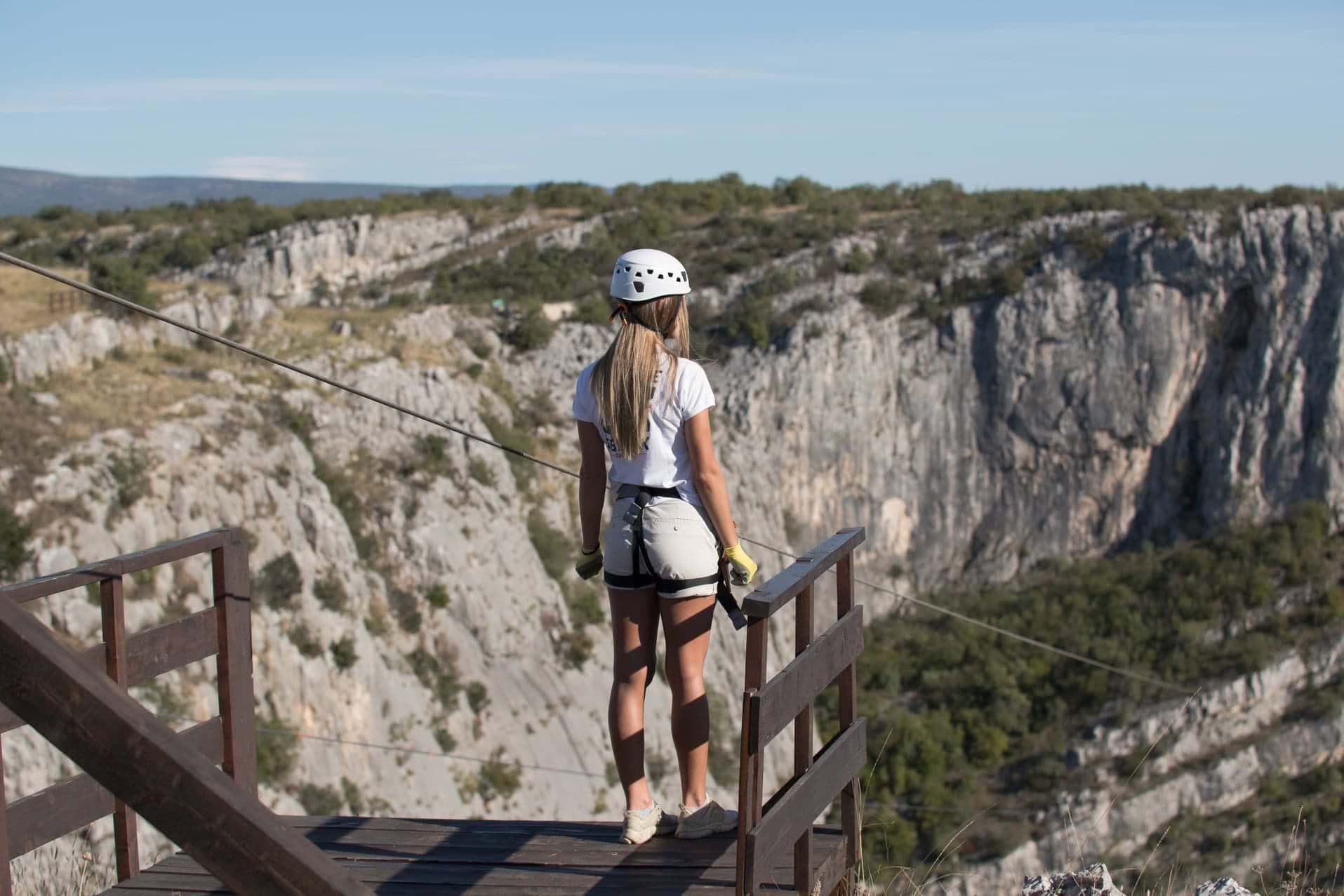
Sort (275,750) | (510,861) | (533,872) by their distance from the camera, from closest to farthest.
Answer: (533,872)
(510,861)
(275,750)

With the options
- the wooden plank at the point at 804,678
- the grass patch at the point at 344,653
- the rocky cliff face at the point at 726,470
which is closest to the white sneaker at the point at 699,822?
the wooden plank at the point at 804,678

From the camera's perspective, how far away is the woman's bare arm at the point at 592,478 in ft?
13.5

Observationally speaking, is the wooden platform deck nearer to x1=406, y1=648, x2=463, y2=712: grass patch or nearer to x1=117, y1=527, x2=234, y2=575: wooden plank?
x1=117, y1=527, x2=234, y2=575: wooden plank

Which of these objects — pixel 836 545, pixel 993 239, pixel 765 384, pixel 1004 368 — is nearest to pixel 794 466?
pixel 765 384

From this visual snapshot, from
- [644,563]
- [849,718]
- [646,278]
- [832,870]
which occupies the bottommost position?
[832,870]

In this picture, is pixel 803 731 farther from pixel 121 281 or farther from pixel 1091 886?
pixel 121 281

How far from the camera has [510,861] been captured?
414 cm

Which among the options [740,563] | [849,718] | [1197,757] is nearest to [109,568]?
[740,563]

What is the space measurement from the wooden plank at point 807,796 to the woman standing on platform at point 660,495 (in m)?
0.36

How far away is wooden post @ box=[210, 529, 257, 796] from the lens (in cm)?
446

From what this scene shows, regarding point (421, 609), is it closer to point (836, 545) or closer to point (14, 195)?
point (836, 545)

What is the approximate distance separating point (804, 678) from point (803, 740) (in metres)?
0.38

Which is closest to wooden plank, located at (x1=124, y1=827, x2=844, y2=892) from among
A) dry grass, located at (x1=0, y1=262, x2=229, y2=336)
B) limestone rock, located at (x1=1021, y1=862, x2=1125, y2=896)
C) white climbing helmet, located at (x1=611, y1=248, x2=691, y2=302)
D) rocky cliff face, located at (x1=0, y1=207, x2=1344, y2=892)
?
limestone rock, located at (x1=1021, y1=862, x2=1125, y2=896)

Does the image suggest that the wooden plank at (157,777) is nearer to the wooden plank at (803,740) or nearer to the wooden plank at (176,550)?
the wooden plank at (803,740)
